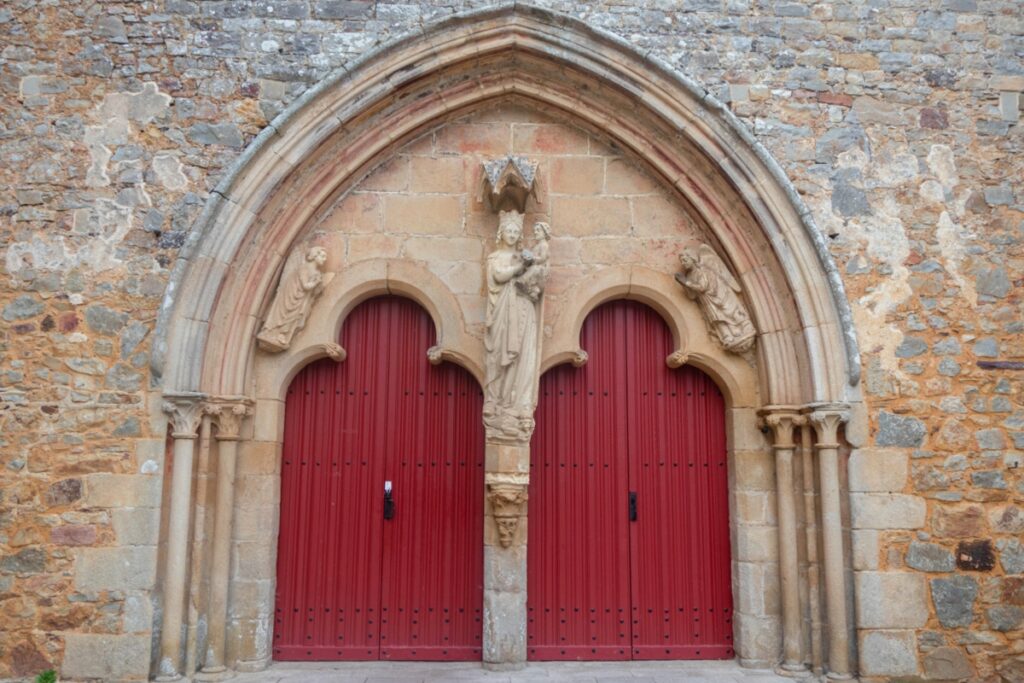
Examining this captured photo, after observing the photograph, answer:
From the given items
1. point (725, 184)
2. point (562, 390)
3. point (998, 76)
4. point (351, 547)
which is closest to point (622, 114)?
point (725, 184)

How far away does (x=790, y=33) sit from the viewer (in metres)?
4.94

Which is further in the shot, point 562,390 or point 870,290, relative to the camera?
point 562,390

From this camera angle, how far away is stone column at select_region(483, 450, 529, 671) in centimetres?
460

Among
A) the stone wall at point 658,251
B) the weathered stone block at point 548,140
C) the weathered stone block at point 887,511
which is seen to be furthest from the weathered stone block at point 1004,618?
the weathered stone block at point 548,140

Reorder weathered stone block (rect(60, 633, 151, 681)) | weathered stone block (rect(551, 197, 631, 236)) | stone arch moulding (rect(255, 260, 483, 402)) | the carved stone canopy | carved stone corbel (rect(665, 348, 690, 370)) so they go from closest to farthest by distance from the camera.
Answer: weathered stone block (rect(60, 633, 151, 681)) → the carved stone canopy → stone arch moulding (rect(255, 260, 483, 402)) → carved stone corbel (rect(665, 348, 690, 370)) → weathered stone block (rect(551, 197, 631, 236))

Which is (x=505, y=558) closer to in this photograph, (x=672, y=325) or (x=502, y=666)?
(x=502, y=666)

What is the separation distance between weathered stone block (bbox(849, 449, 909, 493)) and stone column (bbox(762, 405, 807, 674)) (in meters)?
0.38

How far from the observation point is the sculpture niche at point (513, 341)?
4.57 m

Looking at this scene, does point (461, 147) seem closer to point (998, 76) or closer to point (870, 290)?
point (870, 290)

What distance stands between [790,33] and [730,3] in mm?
434

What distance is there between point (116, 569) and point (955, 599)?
483 cm

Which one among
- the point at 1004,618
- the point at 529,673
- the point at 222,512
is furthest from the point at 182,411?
the point at 1004,618

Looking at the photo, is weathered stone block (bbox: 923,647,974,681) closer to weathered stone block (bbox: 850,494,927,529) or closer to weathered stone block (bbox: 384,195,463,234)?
weathered stone block (bbox: 850,494,927,529)

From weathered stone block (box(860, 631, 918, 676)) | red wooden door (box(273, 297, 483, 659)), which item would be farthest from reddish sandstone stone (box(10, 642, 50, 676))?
weathered stone block (box(860, 631, 918, 676))
